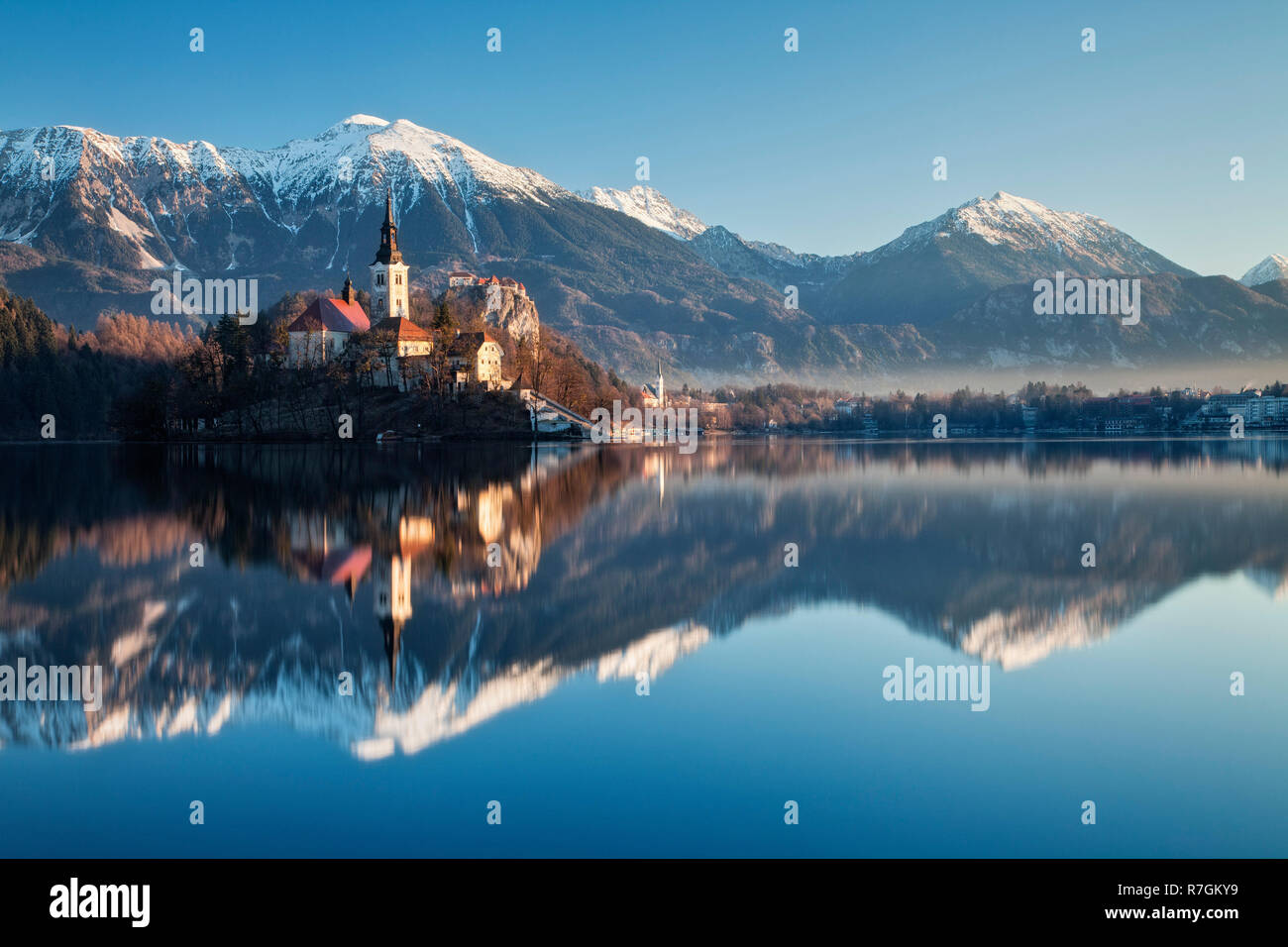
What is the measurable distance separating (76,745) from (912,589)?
47.3 ft

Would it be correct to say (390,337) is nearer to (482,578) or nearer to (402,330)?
(402,330)

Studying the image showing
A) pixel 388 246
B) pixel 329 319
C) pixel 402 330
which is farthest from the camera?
pixel 388 246

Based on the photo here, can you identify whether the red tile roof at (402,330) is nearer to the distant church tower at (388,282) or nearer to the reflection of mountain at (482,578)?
the distant church tower at (388,282)

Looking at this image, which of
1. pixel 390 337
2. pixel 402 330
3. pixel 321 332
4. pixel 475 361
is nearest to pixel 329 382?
pixel 390 337

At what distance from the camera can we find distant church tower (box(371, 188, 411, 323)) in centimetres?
12219

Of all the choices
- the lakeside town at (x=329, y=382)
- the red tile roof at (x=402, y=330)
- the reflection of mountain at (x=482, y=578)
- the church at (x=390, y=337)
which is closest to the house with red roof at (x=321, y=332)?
the church at (x=390, y=337)

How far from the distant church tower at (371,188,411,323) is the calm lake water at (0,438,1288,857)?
98.6m

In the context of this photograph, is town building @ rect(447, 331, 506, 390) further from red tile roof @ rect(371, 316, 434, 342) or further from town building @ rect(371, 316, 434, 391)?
red tile roof @ rect(371, 316, 434, 342)

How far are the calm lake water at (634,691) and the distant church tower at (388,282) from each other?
98.6 meters

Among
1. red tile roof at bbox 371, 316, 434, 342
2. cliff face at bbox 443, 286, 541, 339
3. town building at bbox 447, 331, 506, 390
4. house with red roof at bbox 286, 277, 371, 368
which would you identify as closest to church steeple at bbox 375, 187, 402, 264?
house with red roof at bbox 286, 277, 371, 368

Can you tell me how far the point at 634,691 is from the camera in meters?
12.3

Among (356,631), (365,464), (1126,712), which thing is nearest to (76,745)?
(356,631)

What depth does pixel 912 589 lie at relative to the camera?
1919 centimetres

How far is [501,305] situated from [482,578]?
493 ft
